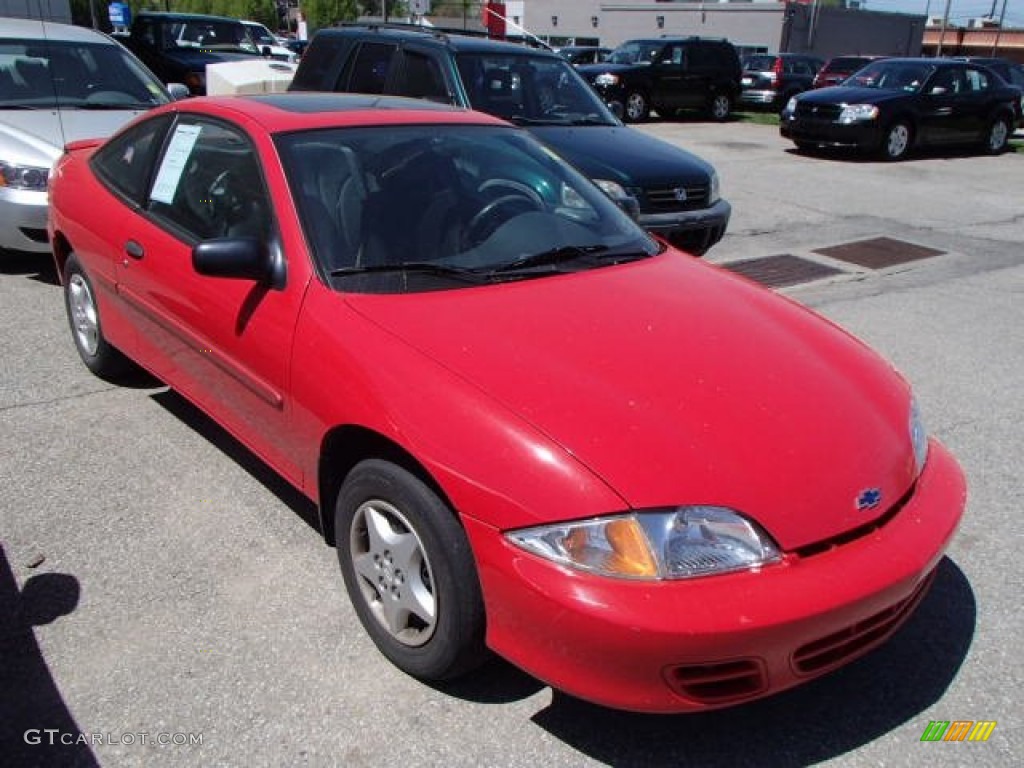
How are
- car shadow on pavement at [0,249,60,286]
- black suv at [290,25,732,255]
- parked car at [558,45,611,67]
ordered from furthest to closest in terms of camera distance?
parked car at [558,45,611,67] < black suv at [290,25,732,255] < car shadow on pavement at [0,249,60,286]

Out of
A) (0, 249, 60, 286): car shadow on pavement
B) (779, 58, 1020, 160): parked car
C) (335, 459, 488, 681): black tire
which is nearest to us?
(335, 459, 488, 681): black tire

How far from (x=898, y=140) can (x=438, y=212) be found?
1356cm

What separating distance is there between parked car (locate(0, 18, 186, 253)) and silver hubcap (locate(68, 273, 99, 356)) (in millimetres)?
1641

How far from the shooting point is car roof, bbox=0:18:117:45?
24.0 ft

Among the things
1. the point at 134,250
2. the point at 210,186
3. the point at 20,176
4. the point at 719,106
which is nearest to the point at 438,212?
the point at 210,186

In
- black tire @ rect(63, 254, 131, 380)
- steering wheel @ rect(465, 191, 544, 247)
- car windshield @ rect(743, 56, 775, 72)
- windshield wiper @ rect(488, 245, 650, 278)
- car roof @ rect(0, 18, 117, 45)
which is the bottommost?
black tire @ rect(63, 254, 131, 380)

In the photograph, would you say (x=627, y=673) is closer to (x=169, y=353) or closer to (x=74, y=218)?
(x=169, y=353)

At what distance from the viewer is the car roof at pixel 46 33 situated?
7312 mm

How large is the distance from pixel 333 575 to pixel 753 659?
1.57 metres

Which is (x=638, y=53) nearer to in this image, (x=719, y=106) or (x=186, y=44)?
(x=719, y=106)

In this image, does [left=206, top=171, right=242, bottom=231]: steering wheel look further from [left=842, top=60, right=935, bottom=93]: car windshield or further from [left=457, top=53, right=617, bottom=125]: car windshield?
[left=842, top=60, right=935, bottom=93]: car windshield

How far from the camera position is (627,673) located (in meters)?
2.11
